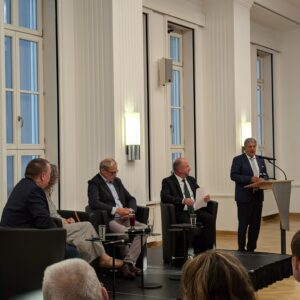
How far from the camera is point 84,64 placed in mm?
7812

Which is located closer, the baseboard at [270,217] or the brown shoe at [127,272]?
the brown shoe at [127,272]

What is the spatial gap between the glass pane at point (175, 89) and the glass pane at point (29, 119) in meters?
3.50

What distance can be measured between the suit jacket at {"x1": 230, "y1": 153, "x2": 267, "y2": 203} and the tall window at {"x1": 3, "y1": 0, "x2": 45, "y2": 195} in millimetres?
2557

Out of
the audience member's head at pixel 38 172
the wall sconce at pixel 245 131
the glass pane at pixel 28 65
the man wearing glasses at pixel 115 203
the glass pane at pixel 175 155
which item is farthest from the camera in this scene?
the wall sconce at pixel 245 131

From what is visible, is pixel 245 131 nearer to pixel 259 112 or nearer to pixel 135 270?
pixel 259 112

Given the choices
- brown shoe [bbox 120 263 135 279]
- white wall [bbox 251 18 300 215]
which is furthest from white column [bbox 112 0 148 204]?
white wall [bbox 251 18 300 215]

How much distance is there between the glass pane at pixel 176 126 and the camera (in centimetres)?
1049

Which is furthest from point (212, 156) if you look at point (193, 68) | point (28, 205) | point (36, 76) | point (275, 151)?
point (28, 205)

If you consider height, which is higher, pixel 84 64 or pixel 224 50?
pixel 224 50

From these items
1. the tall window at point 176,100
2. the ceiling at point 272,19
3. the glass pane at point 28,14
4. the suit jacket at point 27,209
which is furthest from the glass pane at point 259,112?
the suit jacket at point 27,209

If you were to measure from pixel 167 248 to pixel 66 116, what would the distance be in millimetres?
2096

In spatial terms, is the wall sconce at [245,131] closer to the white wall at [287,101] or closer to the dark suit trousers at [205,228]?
the white wall at [287,101]

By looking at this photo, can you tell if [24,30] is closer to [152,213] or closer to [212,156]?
[152,213]

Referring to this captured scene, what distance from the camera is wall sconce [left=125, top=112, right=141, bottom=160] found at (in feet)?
25.5
